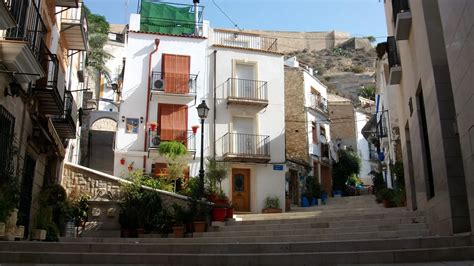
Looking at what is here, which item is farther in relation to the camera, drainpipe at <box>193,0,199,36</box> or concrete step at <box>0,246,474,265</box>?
drainpipe at <box>193,0,199,36</box>

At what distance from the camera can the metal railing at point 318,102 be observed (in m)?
27.7

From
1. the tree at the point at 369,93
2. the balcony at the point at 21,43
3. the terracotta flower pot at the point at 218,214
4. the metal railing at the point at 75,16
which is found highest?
the tree at the point at 369,93

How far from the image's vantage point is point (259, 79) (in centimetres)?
2236

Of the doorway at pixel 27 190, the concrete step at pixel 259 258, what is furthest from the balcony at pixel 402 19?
the doorway at pixel 27 190

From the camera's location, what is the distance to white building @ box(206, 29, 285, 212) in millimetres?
20750

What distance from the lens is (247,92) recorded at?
2191cm

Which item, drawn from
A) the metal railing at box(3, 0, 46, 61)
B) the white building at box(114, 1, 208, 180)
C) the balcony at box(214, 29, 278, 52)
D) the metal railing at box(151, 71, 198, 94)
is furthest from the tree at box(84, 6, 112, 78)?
the metal railing at box(3, 0, 46, 61)

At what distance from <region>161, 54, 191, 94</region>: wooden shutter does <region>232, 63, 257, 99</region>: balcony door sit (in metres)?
2.39

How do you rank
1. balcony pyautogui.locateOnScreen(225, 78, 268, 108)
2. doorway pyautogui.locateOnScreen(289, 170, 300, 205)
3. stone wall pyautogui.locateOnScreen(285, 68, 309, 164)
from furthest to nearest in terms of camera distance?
stone wall pyautogui.locateOnScreen(285, 68, 309, 164) < doorway pyautogui.locateOnScreen(289, 170, 300, 205) < balcony pyautogui.locateOnScreen(225, 78, 268, 108)

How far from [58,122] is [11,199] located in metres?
5.24

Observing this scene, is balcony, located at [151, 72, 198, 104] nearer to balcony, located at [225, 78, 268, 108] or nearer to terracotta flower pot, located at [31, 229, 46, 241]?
balcony, located at [225, 78, 268, 108]

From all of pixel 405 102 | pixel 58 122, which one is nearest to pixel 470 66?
pixel 405 102

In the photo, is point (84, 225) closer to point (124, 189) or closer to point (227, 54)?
point (124, 189)

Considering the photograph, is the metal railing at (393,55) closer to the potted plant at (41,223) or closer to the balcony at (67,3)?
the balcony at (67,3)
